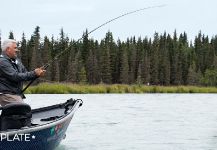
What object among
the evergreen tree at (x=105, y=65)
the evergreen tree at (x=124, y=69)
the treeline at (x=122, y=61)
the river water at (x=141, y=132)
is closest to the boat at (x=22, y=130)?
the river water at (x=141, y=132)

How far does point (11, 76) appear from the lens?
8023mm

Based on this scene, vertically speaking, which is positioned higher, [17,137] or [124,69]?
[124,69]

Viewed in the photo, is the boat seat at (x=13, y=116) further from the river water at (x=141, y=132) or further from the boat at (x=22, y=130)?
the river water at (x=141, y=132)

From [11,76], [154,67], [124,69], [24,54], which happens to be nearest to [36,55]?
[24,54]

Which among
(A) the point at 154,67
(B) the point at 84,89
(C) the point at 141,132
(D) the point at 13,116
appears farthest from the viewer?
(A) the point at 154,67

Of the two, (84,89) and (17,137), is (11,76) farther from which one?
(84,89)

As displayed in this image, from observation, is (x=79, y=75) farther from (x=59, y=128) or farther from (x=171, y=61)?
(x=59, y=128)

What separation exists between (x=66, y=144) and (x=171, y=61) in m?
88.3

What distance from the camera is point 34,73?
8070 mm

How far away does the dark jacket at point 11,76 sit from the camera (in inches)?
316

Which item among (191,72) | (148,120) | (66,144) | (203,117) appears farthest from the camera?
(191,72)

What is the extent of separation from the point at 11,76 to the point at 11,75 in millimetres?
→ 22

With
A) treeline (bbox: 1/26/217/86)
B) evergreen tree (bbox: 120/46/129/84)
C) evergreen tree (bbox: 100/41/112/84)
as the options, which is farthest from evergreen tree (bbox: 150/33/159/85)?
evergreen tree (bbox: 100/41/112/84)

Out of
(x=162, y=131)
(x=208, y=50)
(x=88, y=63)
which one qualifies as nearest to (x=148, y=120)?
(x=162, y=131)
